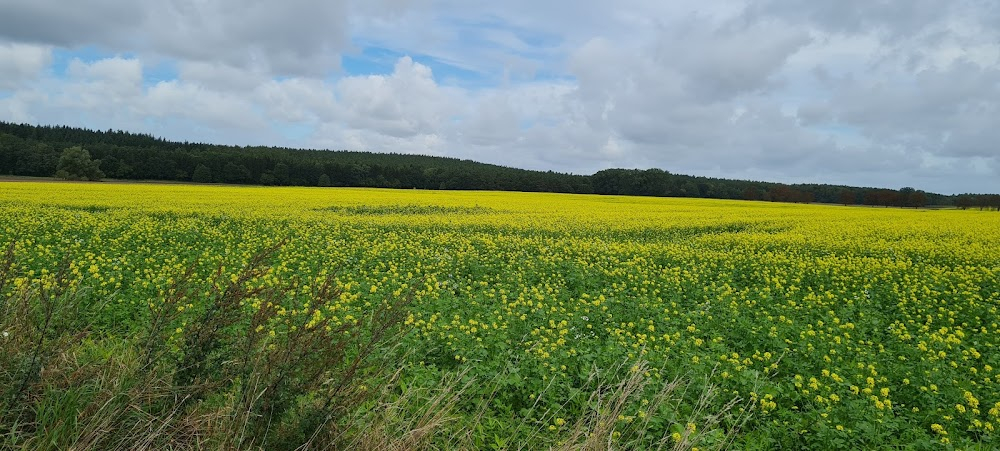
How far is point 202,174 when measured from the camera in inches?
2778

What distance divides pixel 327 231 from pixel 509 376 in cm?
1214

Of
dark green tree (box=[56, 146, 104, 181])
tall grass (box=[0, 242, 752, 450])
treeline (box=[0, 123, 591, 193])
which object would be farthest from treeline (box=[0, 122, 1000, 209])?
tall grass (box=[0, 242, 752, 450])

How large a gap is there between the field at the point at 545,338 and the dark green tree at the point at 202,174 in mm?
63518

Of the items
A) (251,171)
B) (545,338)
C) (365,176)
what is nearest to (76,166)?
(251,171)

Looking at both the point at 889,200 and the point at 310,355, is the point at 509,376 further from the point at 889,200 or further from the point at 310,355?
the point at 889,200

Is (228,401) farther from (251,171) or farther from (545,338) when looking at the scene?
(251,171)

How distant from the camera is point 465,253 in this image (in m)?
12.2

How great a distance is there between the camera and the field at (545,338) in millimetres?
3703

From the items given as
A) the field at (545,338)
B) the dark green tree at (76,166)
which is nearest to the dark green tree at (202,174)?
the dark green tree at (76,166)

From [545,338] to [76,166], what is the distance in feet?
247

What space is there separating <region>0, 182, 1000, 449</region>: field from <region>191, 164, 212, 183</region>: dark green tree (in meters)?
63.5

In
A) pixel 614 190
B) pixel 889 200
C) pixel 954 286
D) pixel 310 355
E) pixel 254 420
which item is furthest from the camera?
pixel 614 190

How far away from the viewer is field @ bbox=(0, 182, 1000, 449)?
3.70m

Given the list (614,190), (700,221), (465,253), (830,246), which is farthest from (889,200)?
(465,253)
